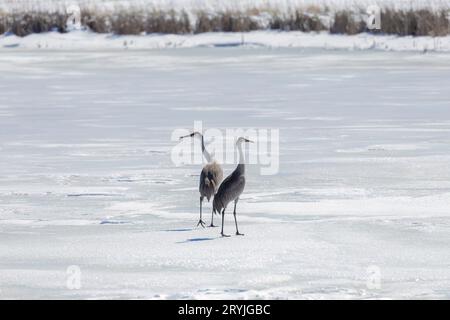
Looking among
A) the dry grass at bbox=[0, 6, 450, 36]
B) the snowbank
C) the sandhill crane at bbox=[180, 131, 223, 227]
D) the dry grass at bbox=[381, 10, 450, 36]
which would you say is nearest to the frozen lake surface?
the sandhill crane at bbox=[180, 131, 223, 227]

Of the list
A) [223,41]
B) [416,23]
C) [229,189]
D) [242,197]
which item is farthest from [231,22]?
[229,189]

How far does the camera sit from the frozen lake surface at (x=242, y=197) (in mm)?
7199

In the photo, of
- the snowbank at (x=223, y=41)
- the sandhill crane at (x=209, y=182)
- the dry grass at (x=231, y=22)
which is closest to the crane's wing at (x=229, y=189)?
the sandhill crane at (x=209, y=182)

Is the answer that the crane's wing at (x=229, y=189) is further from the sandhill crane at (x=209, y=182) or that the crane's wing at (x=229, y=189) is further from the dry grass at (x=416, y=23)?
the dry grass at (x=416, y=23)

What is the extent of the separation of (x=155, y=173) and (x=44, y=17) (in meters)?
23.6

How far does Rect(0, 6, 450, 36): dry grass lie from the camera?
3016cm

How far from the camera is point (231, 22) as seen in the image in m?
32.5

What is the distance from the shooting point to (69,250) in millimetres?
8047

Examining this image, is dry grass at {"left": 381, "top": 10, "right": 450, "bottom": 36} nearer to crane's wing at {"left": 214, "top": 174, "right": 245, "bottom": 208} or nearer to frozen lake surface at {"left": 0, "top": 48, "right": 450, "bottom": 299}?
frozen lake surface at {"left": 0, "top": 48, "right": 450, "bottom": 299}

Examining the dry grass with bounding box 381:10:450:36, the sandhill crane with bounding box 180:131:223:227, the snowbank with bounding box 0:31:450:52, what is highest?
the sandhill crane with bounding box 180:131:223:227

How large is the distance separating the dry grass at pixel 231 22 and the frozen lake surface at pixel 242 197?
869 centimetres

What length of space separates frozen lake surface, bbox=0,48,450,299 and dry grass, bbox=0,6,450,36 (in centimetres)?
869

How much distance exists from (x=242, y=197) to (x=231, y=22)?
74.2ft

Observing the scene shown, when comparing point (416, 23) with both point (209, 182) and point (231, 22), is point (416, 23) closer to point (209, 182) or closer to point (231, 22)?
point (231, 22)
